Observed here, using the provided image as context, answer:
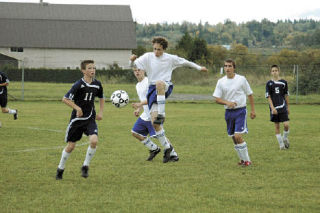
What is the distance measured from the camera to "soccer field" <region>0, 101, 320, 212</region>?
22.4 feet

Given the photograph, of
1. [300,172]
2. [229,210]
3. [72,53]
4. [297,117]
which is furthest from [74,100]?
[72,53]

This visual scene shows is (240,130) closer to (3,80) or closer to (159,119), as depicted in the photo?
(159,119)

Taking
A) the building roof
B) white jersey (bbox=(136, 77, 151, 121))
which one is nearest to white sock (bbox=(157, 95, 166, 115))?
white jersey (bbox=(136, 77, 151, 121))

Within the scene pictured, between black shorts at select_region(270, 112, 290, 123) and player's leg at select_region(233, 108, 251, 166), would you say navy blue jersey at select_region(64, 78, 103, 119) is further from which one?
black shorts at select_region(270, 112, 290, 123)

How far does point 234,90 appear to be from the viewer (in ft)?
31.7

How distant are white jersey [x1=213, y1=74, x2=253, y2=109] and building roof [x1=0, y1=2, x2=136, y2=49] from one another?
6618 centimetres

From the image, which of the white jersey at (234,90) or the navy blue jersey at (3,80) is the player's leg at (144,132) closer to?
the white jersey at (234,90)

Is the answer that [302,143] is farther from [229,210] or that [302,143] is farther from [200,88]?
[200,88]

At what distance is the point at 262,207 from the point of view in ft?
21.9

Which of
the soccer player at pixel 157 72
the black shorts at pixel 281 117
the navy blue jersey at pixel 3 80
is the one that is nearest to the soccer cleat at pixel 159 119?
the soccer player at pixel 157 72

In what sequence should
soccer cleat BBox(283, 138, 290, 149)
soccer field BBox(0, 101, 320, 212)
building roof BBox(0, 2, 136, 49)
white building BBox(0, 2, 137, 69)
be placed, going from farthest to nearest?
building roof BBox(0, 2, 136, 49), white building BBox(0, 2, 137, 69), soccer cleat BBox(283, 138, 290, 149), soccer field BBox(0, 101, 320, 212)

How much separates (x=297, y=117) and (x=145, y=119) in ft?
40.3

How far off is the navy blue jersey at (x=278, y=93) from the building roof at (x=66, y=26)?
209ft

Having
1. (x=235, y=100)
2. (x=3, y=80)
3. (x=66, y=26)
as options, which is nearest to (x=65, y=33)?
(x=66, y=26)
